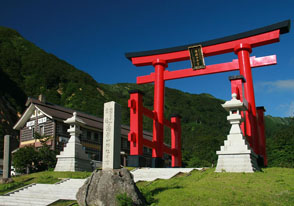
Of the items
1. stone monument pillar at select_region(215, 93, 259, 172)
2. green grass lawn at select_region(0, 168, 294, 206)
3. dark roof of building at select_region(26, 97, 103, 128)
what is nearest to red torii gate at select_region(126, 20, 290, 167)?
stone monument pillar at select_region(215, 93, 259, 172)

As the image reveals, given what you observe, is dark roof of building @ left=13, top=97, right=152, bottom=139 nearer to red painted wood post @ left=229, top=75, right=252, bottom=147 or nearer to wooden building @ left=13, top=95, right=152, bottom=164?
wooden building @ left=13, top=95, right=152, bottom=164

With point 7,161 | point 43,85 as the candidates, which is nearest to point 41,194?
point 7,161

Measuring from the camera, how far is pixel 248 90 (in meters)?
19.1

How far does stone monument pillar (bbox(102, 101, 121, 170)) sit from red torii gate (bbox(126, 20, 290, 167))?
345 inches

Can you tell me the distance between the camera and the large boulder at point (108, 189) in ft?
32.0

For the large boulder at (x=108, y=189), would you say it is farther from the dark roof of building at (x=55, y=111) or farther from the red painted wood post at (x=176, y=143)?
the dark roof of building at (x=55, y=111)

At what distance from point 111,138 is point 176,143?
14.5 metres

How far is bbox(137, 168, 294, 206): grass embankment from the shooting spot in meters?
9.35

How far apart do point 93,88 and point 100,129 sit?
39499 mm

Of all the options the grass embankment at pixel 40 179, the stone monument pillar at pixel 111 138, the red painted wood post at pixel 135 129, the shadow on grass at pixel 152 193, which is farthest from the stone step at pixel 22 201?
the red painted wood post at pixel 135 129

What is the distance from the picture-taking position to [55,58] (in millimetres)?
80625

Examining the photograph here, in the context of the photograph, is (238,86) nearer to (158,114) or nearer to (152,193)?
(158,114)

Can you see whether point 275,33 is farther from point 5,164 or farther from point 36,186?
point 5,164

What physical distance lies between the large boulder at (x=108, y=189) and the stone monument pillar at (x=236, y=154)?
561cm
